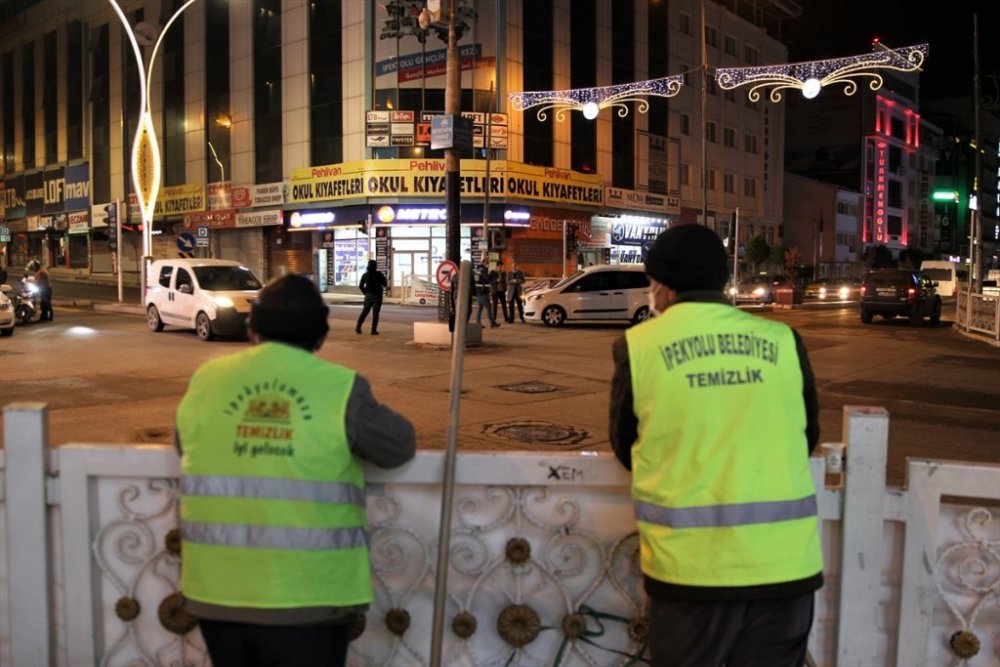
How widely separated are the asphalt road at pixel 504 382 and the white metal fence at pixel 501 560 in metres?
4.85

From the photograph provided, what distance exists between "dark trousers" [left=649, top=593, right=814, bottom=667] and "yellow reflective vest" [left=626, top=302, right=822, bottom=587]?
3.3 inches

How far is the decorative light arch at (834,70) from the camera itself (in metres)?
16.0

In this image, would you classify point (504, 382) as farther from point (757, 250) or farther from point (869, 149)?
point (869, 149)

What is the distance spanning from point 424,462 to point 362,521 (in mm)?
415

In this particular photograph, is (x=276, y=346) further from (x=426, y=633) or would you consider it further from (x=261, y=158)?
(x=261, y=158)

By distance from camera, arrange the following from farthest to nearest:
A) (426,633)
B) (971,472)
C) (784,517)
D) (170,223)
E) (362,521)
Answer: (170,223)
(426,633)
(971,472)
(362,521)
(784,517)

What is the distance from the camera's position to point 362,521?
2402mm

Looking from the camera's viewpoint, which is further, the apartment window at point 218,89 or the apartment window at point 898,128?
the apartment window at point 898,128

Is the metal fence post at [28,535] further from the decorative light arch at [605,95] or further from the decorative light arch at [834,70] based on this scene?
the decorative light arch at [605,95]

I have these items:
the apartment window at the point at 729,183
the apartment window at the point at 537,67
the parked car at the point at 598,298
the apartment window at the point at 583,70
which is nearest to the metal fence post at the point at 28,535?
the parked car at the point at 598,298

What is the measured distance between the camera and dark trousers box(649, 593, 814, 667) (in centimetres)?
220

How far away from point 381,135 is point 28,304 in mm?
18655

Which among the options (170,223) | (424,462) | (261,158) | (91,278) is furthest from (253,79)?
(424,462)

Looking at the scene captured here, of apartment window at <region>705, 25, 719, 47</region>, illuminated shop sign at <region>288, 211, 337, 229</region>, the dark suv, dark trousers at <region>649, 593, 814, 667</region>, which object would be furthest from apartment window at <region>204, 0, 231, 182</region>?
dark trousers at <region>649, 593, 814, 667</region>
